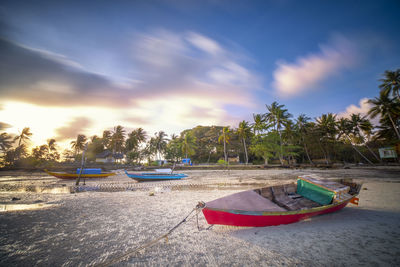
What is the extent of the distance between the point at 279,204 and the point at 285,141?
38.4 metres

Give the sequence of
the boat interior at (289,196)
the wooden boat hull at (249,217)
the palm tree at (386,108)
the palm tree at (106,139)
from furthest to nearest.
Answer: the palm tree at (106,139), the palm tree at (386,108), the boat interior at (289,196), the wooden boat hull at (249,217)

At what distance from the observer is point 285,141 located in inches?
1511

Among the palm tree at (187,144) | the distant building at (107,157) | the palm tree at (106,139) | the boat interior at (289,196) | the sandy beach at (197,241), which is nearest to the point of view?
the sandy beach at (197,241)

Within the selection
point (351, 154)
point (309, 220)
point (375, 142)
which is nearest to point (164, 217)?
point (309, 220)

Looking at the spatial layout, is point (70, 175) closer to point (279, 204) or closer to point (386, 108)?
point (279, 204)

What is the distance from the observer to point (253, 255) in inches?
120

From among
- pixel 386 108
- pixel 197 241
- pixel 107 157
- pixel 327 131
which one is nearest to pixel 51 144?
pixel 107 157

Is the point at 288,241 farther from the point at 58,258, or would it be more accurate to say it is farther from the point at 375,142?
the point at 375,142

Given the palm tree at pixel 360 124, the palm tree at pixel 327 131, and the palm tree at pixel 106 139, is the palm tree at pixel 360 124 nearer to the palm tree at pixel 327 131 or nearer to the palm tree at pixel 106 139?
the palm tree at pixel 327 131

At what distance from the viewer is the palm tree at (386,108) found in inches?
1013

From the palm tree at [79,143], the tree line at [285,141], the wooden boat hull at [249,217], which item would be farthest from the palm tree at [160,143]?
the wooden boat hull at [249,217]

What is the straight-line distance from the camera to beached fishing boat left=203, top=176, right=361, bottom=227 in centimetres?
365

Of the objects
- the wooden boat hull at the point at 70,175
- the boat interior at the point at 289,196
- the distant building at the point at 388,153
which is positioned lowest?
the wooden boat hull at the point at 70,175

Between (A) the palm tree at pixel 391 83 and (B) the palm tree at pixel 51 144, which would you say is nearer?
(A) the palm tree at pixel 391 83
